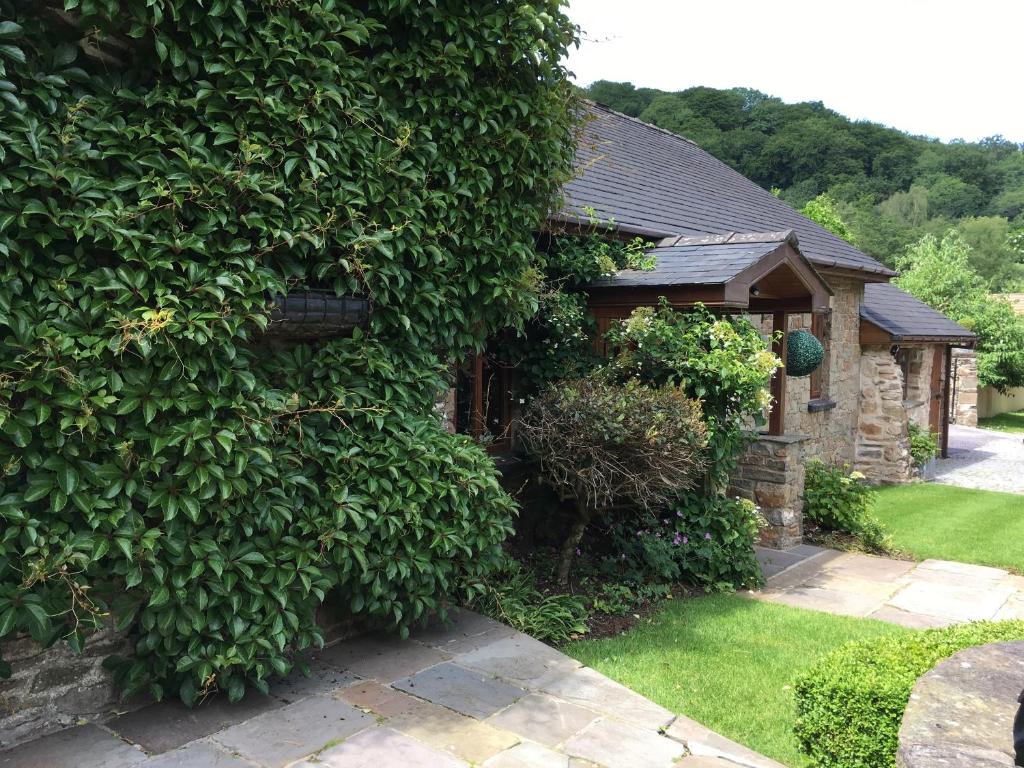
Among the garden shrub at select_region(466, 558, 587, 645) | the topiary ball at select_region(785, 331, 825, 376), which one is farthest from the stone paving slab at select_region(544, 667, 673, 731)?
the topiary ball at select_region(785, 331, 825, 376)

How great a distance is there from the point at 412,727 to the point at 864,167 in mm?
60300

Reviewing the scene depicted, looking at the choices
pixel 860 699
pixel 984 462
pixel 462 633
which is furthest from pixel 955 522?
pixel 860 699

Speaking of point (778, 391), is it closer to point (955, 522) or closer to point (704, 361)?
point (704, 361)

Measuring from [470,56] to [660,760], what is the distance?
13.4 feet

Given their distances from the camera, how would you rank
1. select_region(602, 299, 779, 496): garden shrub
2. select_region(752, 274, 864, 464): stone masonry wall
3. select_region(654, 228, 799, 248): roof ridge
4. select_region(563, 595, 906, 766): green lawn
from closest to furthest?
1. select_region(563, 595, 906, 766): green lawn
2. select_region(602, 299, 779, 496): garden shrub
3. select_region(654, 228, 799, 248): roof ridge
4. select_region(752, 274, 864, 464): stone masonry wall

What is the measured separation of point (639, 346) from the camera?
6.82 m

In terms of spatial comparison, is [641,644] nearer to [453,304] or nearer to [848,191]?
[453,304]

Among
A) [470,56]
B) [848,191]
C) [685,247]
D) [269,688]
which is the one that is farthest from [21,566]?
[848,191]

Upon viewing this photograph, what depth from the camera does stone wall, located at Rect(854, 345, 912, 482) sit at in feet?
46.5

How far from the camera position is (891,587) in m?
7.61

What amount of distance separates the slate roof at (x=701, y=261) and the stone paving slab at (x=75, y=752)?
17.1 ft

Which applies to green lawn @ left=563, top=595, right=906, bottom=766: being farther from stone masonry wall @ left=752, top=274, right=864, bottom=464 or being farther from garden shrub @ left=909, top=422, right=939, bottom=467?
garden shrub @ left=909, top=422, right=939, bottom=467

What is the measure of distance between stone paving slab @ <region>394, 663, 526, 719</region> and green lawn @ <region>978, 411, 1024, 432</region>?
81.9 feet

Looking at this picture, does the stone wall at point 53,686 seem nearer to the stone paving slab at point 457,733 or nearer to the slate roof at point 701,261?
the stone paving slab at point 457,733
